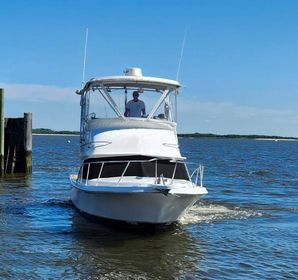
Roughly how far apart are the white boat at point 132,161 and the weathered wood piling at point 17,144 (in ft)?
38.3

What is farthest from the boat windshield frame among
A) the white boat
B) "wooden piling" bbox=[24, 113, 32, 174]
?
"wooden piling" bbox=[24, 113, 32, 174]

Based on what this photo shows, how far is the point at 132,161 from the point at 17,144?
16546 mm

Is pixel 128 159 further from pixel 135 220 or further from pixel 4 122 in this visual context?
pixel 4 122

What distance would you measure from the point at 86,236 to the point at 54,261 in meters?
2.57

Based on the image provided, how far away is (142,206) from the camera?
12.9 metres

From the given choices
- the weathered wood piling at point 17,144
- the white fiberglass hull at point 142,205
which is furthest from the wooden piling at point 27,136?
the white fiberglass hull at point 142,205

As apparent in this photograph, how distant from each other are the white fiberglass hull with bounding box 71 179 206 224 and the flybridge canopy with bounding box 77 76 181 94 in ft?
12.8

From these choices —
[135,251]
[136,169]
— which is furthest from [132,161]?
[135,251]

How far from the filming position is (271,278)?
10.5 metres

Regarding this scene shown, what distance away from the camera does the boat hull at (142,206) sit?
1266 cm

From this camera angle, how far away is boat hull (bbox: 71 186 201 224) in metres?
12.7

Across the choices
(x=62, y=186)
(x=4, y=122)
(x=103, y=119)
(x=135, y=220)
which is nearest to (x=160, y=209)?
(x=135, y=220)

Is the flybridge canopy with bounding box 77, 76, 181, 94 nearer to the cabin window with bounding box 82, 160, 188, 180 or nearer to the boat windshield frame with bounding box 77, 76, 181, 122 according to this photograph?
the boat windshield frame with bounding box 77, 76, 181, 122

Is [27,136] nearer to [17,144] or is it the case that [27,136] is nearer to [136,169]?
[17,144]
